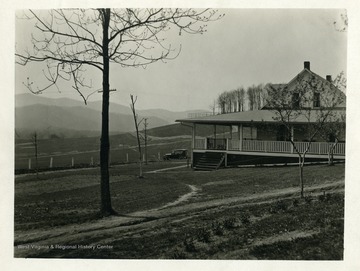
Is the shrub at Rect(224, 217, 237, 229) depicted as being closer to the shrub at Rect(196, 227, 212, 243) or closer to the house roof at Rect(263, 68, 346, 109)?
the shrub at Rect(196, 227, 212, 243)

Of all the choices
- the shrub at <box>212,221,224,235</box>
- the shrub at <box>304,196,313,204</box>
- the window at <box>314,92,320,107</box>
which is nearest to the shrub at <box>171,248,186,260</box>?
the shrub at <box>212,221,224,235</box>

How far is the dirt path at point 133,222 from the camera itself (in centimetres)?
691

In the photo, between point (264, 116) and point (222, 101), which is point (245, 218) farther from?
point (264, 116)

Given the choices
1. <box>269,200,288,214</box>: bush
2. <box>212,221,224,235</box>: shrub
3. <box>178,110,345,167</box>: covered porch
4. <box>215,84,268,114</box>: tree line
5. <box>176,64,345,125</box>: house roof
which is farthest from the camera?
<box>178,110,345,167</box>: covered porch

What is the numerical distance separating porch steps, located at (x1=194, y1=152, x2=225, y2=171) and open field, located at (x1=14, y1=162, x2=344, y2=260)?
12.6ft

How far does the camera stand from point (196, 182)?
9.70 metres

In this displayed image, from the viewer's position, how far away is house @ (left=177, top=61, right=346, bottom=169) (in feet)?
27.2

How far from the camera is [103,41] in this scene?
766 centimetres

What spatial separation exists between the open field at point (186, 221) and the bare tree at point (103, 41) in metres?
0.77

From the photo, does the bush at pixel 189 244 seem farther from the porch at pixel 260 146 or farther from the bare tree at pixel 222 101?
the porch at pixel 260 146

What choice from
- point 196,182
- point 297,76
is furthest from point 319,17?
point 196,182
